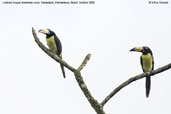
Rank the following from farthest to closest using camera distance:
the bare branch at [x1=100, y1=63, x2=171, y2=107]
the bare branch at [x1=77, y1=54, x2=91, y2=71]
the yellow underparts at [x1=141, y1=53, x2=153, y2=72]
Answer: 1. the yellow underparts at [x1=141, y1=53, x2=153, y2=72]
2. the bare branch at [x1=77, y1=54, x2=91, y2=71]
3. the bare branch at [x1=100, y1=63, x2=171, y2=107]

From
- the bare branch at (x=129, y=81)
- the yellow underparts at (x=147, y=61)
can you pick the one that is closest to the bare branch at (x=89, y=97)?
the bare branch at (x=129, y=81)

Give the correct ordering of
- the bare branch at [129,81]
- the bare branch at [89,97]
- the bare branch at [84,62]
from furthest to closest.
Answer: the bare branch at [84,62]
the bare branch at [89,97]
the bare branch at [129,81]

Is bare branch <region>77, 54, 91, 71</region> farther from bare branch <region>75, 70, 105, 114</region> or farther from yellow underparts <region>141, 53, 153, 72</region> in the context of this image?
yellow underparts <region>141, 53, 153, 72</region>

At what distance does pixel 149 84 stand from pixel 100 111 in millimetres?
2723

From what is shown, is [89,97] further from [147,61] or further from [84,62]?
[147,61]

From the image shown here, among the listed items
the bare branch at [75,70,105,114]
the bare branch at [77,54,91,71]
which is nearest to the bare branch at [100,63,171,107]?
the bare branch at [75,70,105,114]

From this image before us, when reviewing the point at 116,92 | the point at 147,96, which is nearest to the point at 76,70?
the point at 116,92

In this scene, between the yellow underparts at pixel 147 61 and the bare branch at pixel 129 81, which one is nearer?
the bare branch at pixel 129 81

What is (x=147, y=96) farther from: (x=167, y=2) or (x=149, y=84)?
(x=167, y=2)

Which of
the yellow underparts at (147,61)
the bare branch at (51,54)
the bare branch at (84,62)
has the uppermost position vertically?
the bare branch at (51,54)

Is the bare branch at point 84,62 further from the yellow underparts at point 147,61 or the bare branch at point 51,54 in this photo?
the yellow underparts at point 147,61

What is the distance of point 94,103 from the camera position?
184 inches

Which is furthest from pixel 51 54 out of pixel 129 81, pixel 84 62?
pixel 129 81

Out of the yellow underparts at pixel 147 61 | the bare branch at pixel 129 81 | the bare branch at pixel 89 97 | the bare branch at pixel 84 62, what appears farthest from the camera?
the yellow underparts at pixel 147 61
